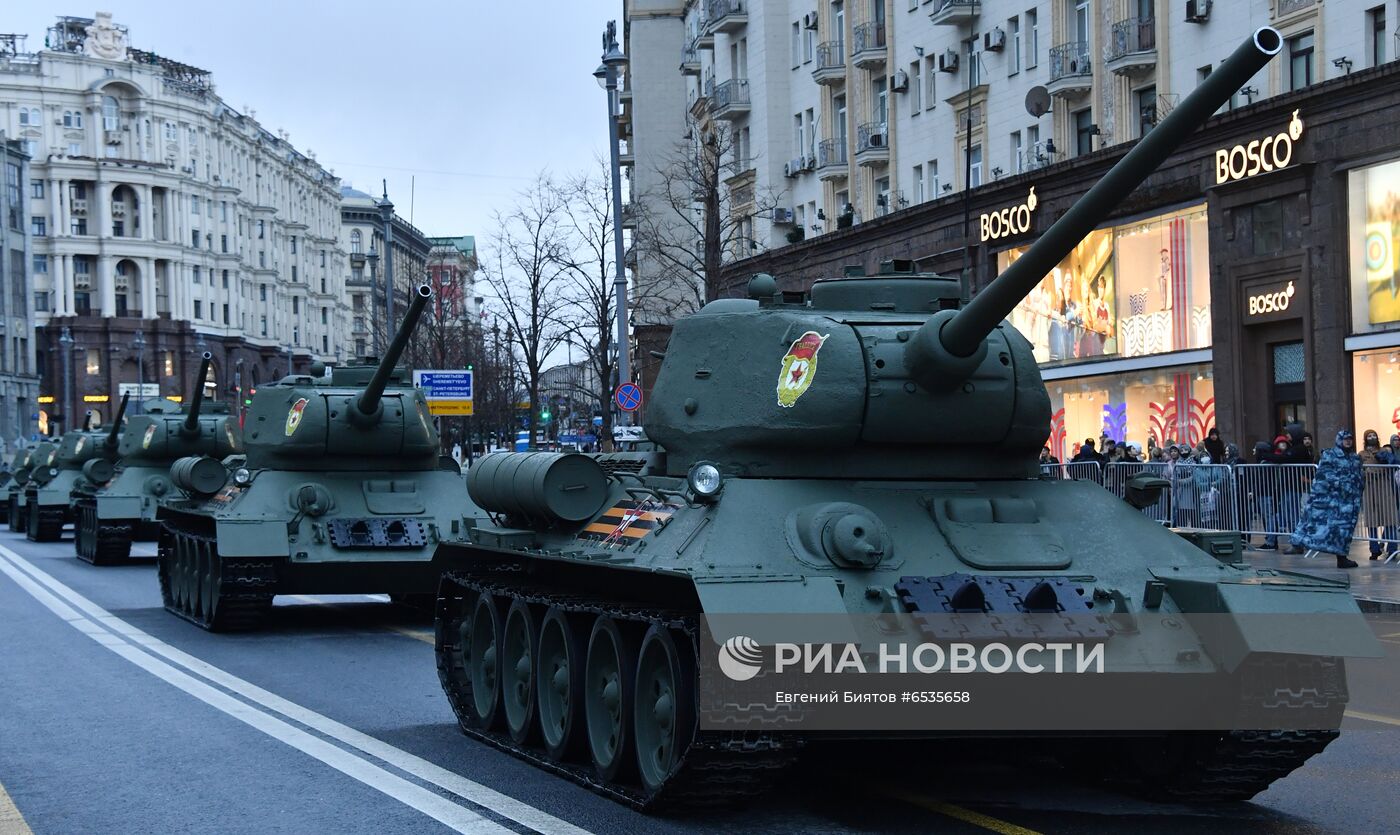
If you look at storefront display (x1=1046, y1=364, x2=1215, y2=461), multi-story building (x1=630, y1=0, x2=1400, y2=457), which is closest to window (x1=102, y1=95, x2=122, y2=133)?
multi-story building (x1=630, y1=0, x2=1400, y2=457)

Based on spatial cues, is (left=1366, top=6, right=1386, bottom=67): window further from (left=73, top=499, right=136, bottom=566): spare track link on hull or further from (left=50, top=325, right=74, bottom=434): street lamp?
(left=50, top=325, right=74, bottom=434): street lamp

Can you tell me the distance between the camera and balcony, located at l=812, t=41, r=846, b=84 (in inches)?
1693

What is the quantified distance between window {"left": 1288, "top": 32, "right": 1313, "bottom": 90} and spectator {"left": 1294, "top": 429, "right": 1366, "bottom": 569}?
7823mm

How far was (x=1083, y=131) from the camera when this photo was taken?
33.1 metres

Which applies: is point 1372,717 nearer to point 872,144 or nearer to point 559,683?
point 559,683

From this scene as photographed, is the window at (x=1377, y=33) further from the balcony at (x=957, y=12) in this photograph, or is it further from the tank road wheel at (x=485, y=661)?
the tank road wheel at (x=485, y=661)

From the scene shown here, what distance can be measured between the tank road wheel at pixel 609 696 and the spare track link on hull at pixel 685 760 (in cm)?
10

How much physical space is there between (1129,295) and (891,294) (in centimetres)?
A: 2261

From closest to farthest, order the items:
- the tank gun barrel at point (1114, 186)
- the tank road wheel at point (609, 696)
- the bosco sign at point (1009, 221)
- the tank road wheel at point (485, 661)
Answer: the tank gun barrel at point (1114, 186) < the tank road wheel at point (609, 696) < the tank road wheel at point (485, 661) < the bosco sign at point (1009, 221)

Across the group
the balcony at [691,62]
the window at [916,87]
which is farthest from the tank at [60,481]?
the balcony at [691,62]

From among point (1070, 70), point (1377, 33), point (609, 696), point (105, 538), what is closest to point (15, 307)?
point (105, 538)

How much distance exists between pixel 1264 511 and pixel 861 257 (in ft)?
61.5

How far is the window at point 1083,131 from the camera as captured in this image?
107 feet

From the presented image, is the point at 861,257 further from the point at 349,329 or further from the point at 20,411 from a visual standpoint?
the point at 349,329
